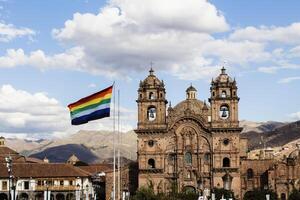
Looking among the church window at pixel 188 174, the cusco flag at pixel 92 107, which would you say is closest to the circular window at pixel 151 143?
the church window at pixel 188 174

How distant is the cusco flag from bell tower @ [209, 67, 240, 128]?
57175 mm

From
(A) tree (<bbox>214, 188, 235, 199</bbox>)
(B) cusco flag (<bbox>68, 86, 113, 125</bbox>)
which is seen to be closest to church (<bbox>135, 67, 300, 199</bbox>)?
(A) tree (<bbox>214, 188, 235, 199</bbox>)

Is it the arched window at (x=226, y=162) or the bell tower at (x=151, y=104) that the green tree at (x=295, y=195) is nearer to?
the arched window at (x=226, y=162)

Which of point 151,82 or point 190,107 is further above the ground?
point 151,82

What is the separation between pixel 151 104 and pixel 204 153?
37.4 feet

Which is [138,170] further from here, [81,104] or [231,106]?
[81,104]

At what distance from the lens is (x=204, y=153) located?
9619 centimetres

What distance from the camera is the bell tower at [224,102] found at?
313 feet

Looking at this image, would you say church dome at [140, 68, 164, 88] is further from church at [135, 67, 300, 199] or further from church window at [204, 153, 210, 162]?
church window at [204, 153, 210, 162]

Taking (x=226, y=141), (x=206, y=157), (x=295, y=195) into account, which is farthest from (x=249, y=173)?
(x=295, y=195)

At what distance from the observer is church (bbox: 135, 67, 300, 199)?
9450 cm

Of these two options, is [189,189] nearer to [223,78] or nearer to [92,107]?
[223,78]

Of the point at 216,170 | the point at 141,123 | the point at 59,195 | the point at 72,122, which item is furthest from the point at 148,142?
the point at 72,122

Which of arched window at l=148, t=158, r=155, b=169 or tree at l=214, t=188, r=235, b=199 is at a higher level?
arched window at l=148, t=158, r=155, b=169
